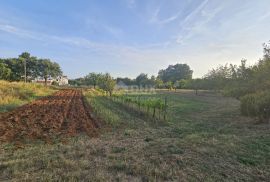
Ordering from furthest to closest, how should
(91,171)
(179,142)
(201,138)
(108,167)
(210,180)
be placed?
1. (201,138)
2. (179,142)
3. (108,167)
4. (91,171)
5. (210,180)

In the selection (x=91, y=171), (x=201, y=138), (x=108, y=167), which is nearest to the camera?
(x=91, y=171)

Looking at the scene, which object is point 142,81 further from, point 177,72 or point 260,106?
point 260,106

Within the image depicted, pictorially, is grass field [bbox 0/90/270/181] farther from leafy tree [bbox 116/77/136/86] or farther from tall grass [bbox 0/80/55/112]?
leafy tree [bbox 116/77/136/86]

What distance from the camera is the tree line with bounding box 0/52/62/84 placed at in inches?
2267

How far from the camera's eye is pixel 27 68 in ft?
234

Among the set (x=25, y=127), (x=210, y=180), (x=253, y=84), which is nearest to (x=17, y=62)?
(x=25, y=127)

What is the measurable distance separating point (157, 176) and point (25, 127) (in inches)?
296

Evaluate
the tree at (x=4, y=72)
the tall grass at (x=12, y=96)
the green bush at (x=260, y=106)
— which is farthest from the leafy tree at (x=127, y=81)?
the green bush at (x=260, y=106)

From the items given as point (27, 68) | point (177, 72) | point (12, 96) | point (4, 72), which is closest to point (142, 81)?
point (177, 72)

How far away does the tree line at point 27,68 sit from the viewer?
2267 inches

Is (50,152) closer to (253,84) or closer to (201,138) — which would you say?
(201,138)

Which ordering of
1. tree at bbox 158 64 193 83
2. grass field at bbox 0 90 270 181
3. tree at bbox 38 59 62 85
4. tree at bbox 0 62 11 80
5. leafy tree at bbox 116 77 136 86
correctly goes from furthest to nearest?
tree at bbox 158 64 193 83 < leafy tree at bbox 116 77 136 86 < tree at bbox 38 59 62 85 < tree at bbox 0 62 11 80 < grass field at bbox 0 90 270 181

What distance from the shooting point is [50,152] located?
6113 mm

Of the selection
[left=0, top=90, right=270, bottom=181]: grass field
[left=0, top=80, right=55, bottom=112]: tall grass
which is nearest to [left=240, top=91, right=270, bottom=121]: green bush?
[left=0, top=90, right=270, bottom=181]: grass field
